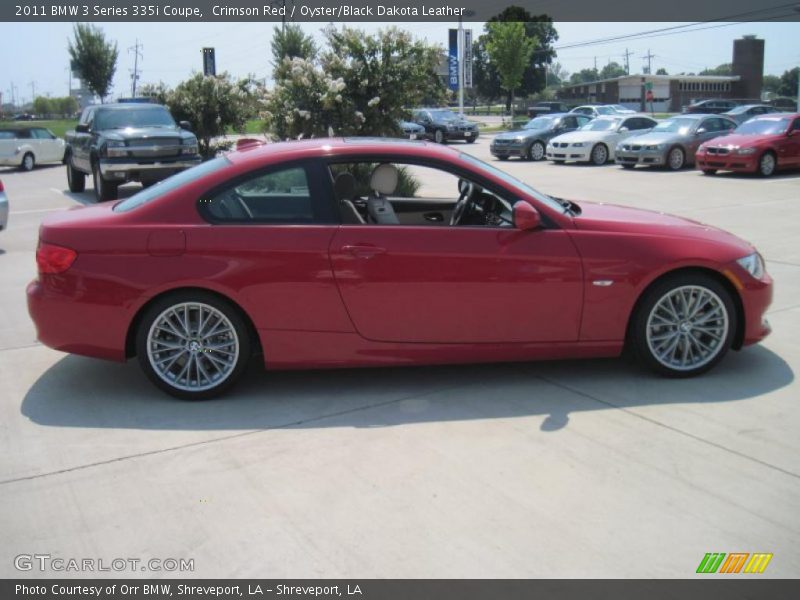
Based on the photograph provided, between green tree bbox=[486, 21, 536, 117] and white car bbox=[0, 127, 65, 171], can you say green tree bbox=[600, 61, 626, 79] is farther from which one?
white car bbox=[0, 127, 65, 171]

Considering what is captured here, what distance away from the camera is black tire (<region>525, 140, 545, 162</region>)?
87.0ft

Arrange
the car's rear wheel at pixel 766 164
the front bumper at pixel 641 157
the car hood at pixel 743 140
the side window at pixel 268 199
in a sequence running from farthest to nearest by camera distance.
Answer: the front bumper at pixel 641 157 < the car hood at pixel 743 140 < the car's rear wheel at pixel 766 164 < the side window at pixel 268 199

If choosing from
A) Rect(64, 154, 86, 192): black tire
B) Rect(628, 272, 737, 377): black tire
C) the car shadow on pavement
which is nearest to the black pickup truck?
Rect(64, 154, 86, 192): black tire

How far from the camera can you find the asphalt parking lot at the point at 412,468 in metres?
3.31

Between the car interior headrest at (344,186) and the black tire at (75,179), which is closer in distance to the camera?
the car interior headrest at (344,186)

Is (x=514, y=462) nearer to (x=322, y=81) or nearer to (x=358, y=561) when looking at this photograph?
(x=358, y=561)

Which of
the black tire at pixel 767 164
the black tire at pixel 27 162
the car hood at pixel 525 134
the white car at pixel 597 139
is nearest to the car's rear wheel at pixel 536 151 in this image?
the car hood at pixel 525 134

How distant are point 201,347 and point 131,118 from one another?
1325 centimetres

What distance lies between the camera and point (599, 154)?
79.2 ft

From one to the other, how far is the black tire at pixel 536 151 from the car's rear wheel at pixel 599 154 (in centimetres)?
280

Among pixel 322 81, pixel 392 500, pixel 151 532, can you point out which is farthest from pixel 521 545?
pixel 322 81

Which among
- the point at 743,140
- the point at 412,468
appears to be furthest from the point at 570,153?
the point at 412,468
